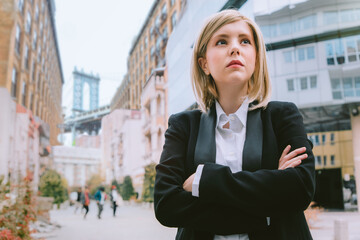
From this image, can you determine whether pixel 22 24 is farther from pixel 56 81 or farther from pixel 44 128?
pixel 44 128

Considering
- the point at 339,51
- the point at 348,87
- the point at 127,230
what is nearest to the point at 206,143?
the point at 127,230

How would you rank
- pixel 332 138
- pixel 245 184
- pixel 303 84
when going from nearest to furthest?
pixel 245 184
pixel 303 84
pixel 332 138

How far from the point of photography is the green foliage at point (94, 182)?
10828 mm

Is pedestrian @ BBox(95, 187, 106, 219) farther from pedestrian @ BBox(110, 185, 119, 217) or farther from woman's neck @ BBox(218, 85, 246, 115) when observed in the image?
woman's neck @ BBox(218, 85, 246, 115)

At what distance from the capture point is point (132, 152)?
11.1 m

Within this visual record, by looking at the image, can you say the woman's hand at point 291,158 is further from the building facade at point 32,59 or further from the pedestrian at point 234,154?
the building facade at point 32,59

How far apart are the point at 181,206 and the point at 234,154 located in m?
0.23

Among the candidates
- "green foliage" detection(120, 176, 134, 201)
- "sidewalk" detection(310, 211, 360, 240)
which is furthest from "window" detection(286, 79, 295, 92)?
"green foliage" detection(120, 176, 134, 201)

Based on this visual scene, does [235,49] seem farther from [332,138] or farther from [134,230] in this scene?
[332,138]

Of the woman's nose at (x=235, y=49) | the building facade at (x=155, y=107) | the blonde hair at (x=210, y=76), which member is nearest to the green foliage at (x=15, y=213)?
the building facade at (x=155, y=107)

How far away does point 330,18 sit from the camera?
43.0 ft

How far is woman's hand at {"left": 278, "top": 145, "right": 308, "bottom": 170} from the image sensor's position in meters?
1.05

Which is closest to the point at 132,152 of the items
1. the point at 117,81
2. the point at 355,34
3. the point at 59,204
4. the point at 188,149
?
the point at 117,81

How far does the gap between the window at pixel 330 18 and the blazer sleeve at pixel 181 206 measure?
13446 mm
